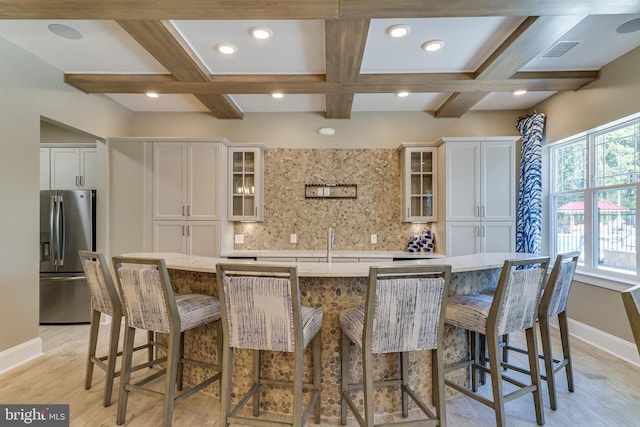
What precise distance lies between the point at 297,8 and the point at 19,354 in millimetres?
3631

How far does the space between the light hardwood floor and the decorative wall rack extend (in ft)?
8.97

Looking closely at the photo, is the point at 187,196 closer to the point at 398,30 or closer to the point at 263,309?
the point at 263,309

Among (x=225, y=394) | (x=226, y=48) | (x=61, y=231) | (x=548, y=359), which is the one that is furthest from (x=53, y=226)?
(x=548, y=359)

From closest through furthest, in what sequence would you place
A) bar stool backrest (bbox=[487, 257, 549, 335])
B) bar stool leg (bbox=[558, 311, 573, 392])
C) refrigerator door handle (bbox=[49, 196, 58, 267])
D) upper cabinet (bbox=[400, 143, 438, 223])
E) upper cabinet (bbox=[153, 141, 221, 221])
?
bar stool backrest (bbox=[487, 257, 549, 335]) → bar stool leg (bbox=[558, 311, 573, 392]) → refrigerator door handle (bbox=[49, 196, 58, 267]) → upper cabinet (bbox=[153, 141, 221, 221]) → upper cabinet (bbox=[400, 143, 438, 223])

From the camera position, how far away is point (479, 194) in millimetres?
4008

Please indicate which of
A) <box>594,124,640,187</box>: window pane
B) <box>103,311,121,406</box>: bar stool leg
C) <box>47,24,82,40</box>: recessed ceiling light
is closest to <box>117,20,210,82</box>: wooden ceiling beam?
<box>47,24,82,40</box>: recessed ceiling light

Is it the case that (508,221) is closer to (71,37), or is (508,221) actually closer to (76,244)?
(71,37)

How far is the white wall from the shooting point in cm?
274

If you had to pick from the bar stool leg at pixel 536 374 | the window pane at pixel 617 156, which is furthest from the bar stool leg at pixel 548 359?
the window pane at pixel 617 156

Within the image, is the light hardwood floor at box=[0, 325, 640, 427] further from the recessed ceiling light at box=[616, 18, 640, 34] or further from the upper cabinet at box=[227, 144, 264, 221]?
the recessed ceiling light at box=[616, 18, 640, 34]

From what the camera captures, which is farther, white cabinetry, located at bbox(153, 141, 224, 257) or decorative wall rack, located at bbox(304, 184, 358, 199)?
decorative wall rack, located at bbox(304, 184, 358, 199)

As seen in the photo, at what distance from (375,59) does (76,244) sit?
3950 millimetres

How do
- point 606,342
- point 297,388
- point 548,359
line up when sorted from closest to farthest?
point 297,388, point 548,359, point 606,342

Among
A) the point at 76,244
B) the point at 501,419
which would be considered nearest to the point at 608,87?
the point at 501,419
